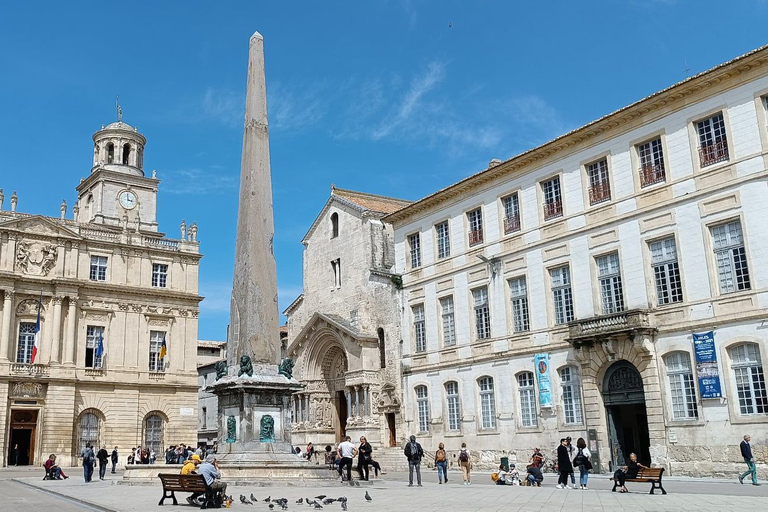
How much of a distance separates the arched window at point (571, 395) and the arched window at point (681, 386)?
10.6 feet

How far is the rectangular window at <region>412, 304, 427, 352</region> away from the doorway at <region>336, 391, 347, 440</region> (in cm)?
706

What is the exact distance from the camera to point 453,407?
2861cm

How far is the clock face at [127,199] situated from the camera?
47062 mm

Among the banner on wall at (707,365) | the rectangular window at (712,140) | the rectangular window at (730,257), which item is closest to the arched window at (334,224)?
the rectangular window at (712,140)

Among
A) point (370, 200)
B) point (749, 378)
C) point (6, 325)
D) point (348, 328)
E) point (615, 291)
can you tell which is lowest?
point (749, 378)

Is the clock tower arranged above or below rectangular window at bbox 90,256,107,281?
above

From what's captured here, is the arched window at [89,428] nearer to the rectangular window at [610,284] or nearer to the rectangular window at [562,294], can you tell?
the rectangular window at [562,294]

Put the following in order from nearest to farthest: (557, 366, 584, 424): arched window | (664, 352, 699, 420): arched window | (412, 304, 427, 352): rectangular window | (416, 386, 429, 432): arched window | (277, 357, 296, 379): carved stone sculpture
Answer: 1. (277, 357, 296, 379): carved stone sculpture
2. (664, 352, 699, 420): arched window
3. (557, 366, 584, 424): arched window
4. (416, 386, 429, 432): arched window
5. (412, 304, 427, 352): rectangular window

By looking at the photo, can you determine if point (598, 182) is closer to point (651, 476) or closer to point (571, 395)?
point (571, 395)

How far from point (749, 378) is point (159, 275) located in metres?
31.9

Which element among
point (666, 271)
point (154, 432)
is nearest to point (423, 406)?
point (666, 271)

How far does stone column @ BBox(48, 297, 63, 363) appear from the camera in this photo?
37.7 m

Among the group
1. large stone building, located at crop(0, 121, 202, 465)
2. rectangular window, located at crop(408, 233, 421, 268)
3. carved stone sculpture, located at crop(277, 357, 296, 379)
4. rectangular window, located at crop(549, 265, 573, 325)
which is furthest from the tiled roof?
carved stone sculpture, located at crop(277, 357, 296, 379)

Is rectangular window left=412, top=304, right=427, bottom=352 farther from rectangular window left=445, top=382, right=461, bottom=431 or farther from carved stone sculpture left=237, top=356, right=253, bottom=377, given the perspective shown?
carved stone sculpture left=237, top=356, right=253, bottom=377
